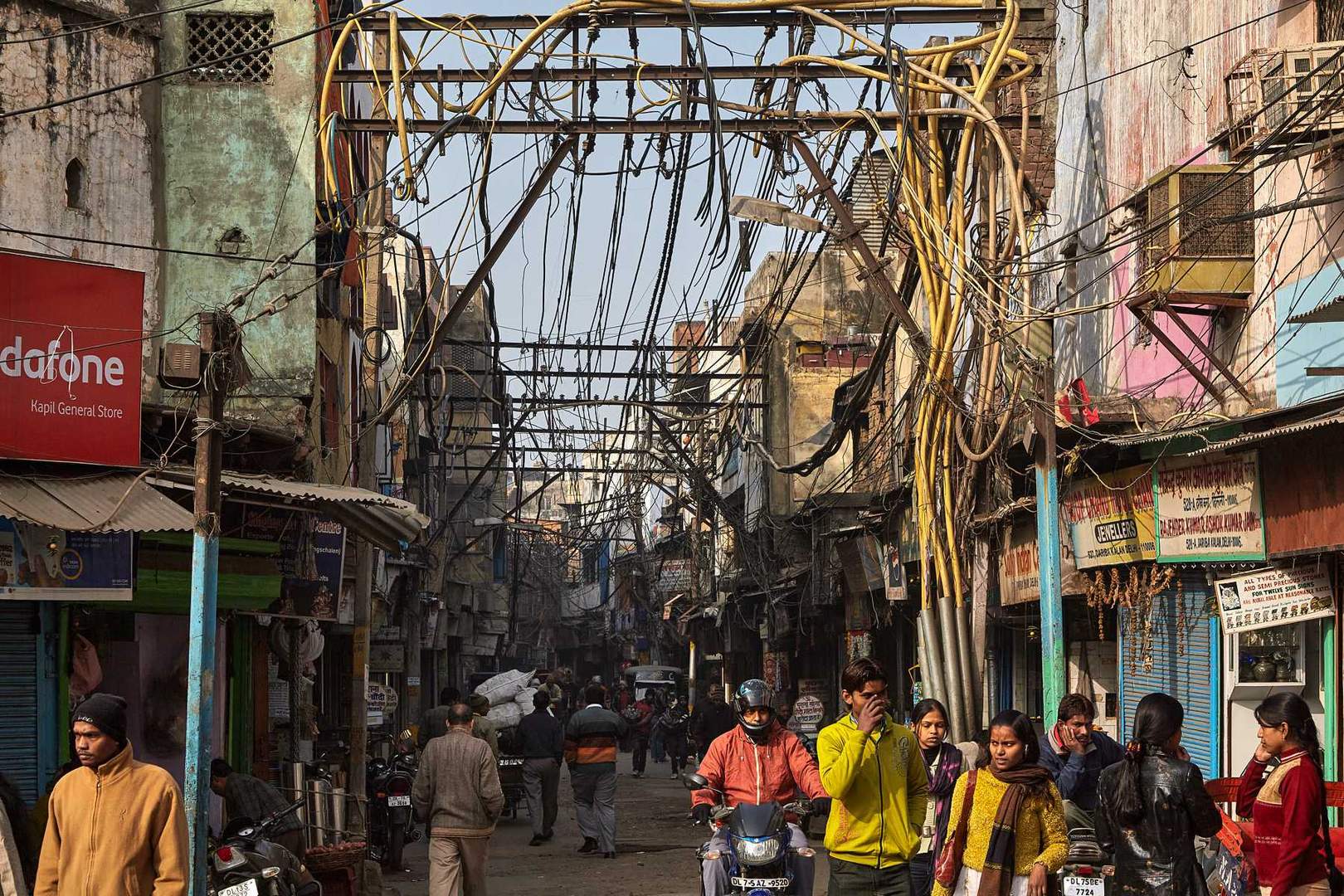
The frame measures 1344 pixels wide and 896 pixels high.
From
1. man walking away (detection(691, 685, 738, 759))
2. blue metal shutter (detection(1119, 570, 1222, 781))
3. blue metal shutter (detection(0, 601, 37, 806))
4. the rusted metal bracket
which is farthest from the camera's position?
man walking away (detection(691, 685, 738, 759))

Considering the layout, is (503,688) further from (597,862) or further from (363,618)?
(597,862)

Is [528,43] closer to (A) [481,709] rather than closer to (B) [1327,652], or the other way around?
(A) [481,709]

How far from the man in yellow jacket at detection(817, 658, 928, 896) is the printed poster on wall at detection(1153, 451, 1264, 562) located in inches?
214

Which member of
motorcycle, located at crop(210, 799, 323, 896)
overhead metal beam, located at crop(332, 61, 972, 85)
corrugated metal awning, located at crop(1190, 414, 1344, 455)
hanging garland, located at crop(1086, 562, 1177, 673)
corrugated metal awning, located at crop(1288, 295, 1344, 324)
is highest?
overhead metal beam, located at crop(332, 61, 972, 85)

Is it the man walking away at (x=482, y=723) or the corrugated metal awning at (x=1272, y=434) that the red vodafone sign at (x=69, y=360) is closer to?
the man walking away at (x=482, y=723)

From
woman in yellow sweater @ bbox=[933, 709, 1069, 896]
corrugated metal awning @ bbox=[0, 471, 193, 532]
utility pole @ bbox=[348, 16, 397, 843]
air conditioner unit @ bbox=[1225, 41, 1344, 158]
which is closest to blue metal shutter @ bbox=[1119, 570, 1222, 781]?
air conditioner unit @ bbox=[1225, 41, 1344, 158]

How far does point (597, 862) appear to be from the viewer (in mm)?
16844

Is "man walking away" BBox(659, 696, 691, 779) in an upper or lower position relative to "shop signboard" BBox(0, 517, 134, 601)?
lower

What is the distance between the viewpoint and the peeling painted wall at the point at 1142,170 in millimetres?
13008

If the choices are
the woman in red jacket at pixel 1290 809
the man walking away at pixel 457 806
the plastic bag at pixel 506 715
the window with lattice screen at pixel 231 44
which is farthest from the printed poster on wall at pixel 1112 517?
the plastic bag at pixel 506 715

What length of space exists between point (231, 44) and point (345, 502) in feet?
22.5

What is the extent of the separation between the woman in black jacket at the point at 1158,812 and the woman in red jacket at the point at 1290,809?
33cm

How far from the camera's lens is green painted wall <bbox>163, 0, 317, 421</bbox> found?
1722cm

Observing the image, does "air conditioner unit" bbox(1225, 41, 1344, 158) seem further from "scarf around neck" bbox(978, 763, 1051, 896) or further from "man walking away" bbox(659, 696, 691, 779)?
"man walking away" bbox(659, 696, 691, 779)
